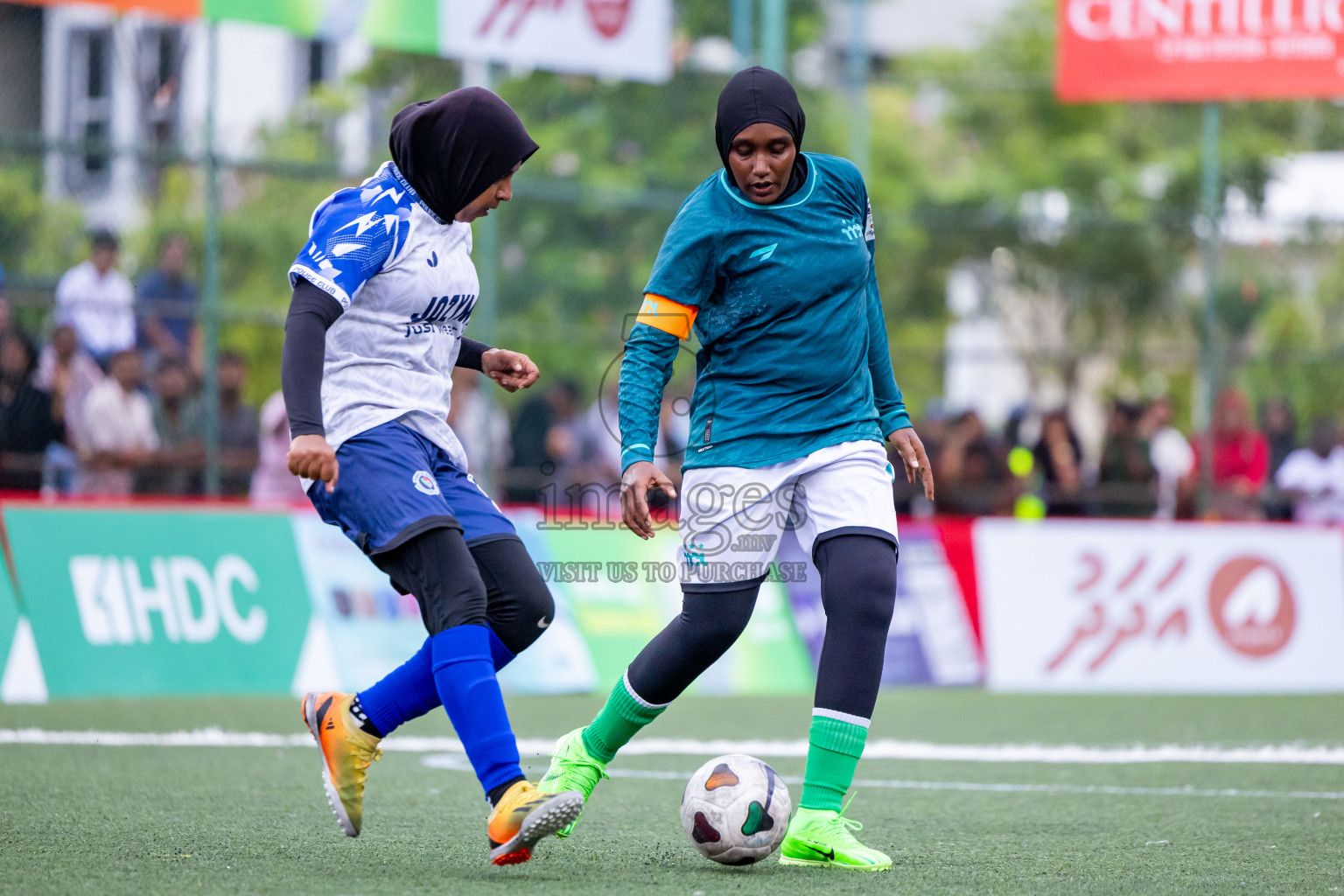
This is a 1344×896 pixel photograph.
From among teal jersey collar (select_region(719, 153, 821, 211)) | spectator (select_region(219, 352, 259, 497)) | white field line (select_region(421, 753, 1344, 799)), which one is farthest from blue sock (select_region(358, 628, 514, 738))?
spectator (select_region(219, 352, 259, 497))

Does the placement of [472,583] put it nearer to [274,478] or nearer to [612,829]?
[612,829]

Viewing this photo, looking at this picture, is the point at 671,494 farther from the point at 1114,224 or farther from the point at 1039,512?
the point at 1114,224

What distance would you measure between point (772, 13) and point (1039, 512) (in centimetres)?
463

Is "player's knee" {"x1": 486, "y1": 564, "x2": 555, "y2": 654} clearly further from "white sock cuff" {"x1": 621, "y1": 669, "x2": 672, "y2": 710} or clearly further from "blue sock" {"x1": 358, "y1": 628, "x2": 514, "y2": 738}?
"white sock cuff" {"x1": 621, "y1": 669, "x2": 672, "y2": 710}

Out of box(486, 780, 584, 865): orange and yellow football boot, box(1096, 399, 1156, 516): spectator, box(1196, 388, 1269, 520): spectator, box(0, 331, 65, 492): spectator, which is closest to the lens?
box(486, 780, 584, 865): orange and yellow football boot

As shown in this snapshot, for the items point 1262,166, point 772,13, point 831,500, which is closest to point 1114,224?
point 1262,166

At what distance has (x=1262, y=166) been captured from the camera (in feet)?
49.9

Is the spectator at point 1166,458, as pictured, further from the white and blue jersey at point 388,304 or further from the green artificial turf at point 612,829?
the white and blue jersey at point 388,304

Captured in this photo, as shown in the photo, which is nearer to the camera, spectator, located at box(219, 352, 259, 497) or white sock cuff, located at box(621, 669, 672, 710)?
white sock cuff, located at box(621, 669, 672, 710)

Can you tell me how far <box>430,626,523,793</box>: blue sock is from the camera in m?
4.16

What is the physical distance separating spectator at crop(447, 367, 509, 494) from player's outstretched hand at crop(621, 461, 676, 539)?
24.0ft

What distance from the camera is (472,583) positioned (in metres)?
4.27

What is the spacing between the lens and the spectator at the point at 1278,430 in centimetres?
1327

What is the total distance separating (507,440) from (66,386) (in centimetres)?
330
